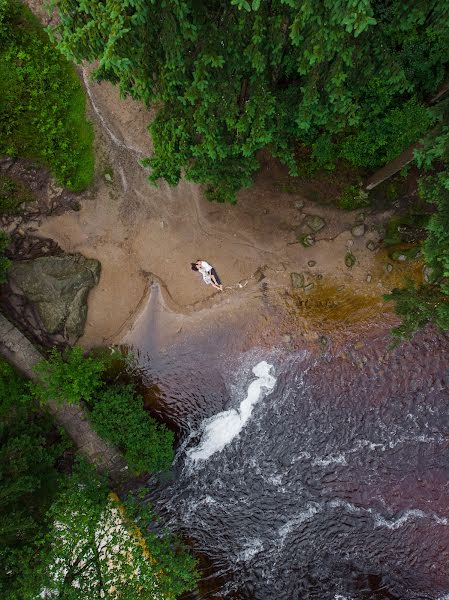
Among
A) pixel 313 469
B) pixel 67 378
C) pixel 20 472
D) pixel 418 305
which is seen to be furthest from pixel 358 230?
pixel 20 472

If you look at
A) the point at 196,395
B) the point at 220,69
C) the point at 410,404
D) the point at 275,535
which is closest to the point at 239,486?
the point at 275,535

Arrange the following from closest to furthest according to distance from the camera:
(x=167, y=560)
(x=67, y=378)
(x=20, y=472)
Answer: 1. (x=20, y=472)
2. (x=167, y=560)
3. (x=67, y=378)

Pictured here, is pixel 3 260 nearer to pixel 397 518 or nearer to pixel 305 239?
pixel 305 239

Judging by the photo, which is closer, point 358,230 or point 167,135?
point 167,135

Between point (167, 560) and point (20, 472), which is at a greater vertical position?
point (20, 472)

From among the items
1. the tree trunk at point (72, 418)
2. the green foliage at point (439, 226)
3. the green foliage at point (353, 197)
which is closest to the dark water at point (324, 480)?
the tree trunk at point (72, 418)

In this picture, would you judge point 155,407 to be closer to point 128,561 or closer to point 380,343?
point 128,561

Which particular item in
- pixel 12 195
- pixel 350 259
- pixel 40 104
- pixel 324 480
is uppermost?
pixel 40 104

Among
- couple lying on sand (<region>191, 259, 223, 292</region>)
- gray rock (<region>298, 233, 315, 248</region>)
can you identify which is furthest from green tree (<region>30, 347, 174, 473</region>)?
gray rock (<region>298, 233, 315, 248</region>)

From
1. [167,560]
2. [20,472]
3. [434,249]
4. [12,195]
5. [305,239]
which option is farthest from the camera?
[305,239]
